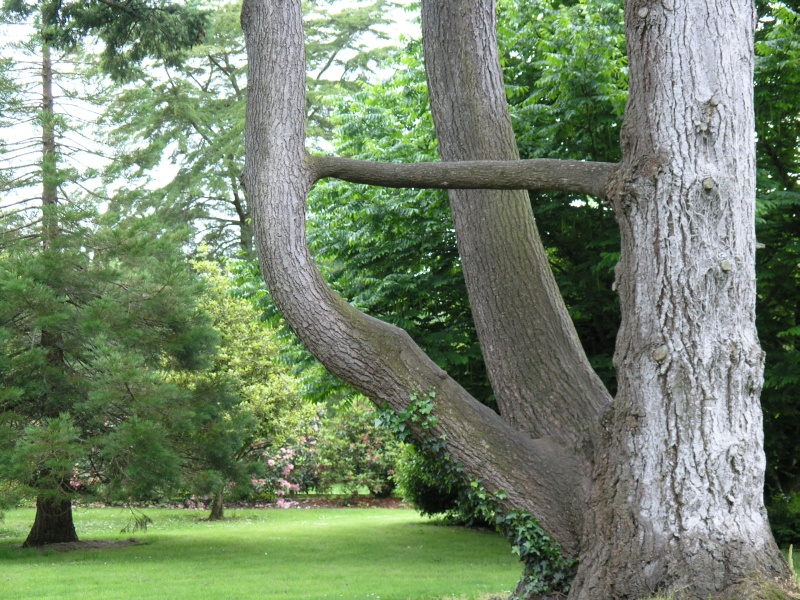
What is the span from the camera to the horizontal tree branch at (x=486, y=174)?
5266 mm

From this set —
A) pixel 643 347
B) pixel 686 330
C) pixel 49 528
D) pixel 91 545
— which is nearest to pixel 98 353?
pixel 49 528

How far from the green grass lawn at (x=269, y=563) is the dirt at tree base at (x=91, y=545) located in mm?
264

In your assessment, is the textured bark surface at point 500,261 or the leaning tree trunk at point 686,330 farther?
the textured bark surface at point 500,261

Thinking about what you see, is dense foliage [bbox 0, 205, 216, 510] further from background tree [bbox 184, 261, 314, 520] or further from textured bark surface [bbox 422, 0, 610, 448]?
textured bark surface [bbox 422, 0, 610, 448]

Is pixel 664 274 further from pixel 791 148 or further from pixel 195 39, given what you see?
pixel 791 148

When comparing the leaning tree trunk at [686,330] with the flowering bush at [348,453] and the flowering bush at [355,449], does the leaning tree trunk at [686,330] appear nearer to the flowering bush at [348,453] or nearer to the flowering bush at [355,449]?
the flowering bush at [348,453]

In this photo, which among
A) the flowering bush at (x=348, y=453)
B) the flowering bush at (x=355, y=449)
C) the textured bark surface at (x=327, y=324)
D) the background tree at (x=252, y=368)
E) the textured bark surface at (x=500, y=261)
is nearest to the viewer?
the textured bark surface at (x=327, y=324)

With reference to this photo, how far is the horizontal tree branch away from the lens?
5266mm

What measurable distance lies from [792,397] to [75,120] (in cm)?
1304

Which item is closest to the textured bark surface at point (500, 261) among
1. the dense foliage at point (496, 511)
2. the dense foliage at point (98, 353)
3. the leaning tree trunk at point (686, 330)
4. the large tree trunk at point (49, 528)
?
the dense foliage at point (496, 511)

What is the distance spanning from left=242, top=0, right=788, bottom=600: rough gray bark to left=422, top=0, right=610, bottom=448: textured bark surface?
0.08ft

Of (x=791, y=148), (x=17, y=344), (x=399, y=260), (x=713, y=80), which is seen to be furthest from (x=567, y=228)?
(x=17, y=344)

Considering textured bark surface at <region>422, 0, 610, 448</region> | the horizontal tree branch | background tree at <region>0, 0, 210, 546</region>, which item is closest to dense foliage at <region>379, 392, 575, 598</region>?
textured bark surface at <region>422, 0, 610, 448</region>

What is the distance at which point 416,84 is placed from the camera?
1278cm
